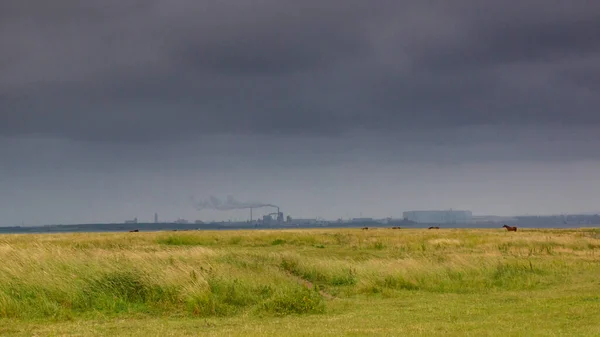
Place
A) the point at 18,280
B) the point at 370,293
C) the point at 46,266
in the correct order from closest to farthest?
the point at 18,280
the point at 46,266
the point at 370,293

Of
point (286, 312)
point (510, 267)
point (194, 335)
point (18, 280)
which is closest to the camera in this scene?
point (194, 335)

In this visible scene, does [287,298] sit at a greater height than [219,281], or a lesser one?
lesser

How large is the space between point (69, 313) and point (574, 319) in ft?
57.0

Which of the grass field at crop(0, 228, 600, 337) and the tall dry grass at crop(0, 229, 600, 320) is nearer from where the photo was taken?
the grass field at crop(0, 228, 600, 337)

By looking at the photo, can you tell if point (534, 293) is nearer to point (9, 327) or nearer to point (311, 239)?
point (9, 327)

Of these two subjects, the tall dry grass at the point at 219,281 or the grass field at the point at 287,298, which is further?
the tall dry grass at the point at 219,281

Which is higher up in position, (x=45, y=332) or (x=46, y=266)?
(x=46, y=266)

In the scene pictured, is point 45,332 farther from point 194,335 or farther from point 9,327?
point 194,335

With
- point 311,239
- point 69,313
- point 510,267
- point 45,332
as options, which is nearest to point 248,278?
point 69,313

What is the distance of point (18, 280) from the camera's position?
977 inches

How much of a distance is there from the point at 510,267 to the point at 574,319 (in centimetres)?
1568

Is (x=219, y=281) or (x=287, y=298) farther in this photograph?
(x=219, y=281)

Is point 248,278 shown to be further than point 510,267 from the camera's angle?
No

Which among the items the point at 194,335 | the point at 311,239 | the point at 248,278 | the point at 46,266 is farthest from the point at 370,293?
the point at 311,239
